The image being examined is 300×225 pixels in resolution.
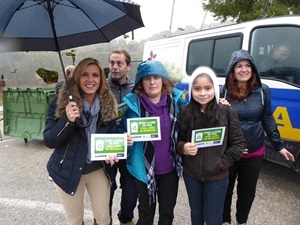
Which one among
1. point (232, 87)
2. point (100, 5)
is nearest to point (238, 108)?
point (232, 87)

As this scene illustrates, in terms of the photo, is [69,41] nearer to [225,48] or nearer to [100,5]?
[100,5]

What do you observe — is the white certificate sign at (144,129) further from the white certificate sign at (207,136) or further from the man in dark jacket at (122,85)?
the man in dark jacket at (122,85)

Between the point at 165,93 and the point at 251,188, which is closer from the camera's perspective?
the point at 165,93

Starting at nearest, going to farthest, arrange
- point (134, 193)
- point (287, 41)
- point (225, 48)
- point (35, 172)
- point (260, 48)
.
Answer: point (134, 193) < point (287, 41) < point (260, 48) < point (225, 48) < point (35, 172)

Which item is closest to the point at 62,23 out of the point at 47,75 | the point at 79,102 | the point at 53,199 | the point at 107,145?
the point at 79,102

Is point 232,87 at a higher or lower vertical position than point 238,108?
higher

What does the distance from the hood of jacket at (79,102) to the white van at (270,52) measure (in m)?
2.01

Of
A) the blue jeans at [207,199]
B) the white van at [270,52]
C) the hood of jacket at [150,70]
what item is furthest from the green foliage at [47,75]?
the blue jeans at [207,199]

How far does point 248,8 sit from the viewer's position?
9672 millimetres

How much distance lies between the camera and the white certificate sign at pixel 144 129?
1953mm

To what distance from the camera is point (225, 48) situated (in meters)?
4.18

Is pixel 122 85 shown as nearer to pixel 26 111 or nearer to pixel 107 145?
pixel 107 145

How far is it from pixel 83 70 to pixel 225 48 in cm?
281

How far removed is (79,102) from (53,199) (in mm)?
2080
